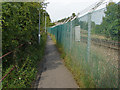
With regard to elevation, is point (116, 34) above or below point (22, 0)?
below

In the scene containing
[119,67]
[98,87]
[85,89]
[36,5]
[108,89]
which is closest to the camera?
[119,67]

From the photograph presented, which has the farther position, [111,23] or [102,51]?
[102,51]

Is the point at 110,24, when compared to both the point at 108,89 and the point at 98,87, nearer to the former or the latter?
the point at 108,89

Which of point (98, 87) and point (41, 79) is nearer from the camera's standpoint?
point (98, 87)

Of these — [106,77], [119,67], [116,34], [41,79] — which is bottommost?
[41,79]

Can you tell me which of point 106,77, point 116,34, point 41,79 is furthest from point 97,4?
point 41,79

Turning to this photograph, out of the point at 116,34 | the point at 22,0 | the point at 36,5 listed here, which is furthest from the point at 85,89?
the point at 36,5

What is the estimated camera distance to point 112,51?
2.33 meters

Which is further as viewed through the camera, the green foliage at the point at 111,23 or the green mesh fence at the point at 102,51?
the green mesh fence at the point at 102,51

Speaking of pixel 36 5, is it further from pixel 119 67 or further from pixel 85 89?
pixel 119 67

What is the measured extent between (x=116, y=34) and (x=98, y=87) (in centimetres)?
141

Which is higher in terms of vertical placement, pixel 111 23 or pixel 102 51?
pixel 111 23

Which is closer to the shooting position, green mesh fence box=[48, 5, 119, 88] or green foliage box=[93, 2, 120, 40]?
green foliage box=[93, 2, 120, 40]

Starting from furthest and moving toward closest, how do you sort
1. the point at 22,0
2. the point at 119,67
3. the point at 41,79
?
the point at 22,0 → the point at 41,79 → the point at 119,67
